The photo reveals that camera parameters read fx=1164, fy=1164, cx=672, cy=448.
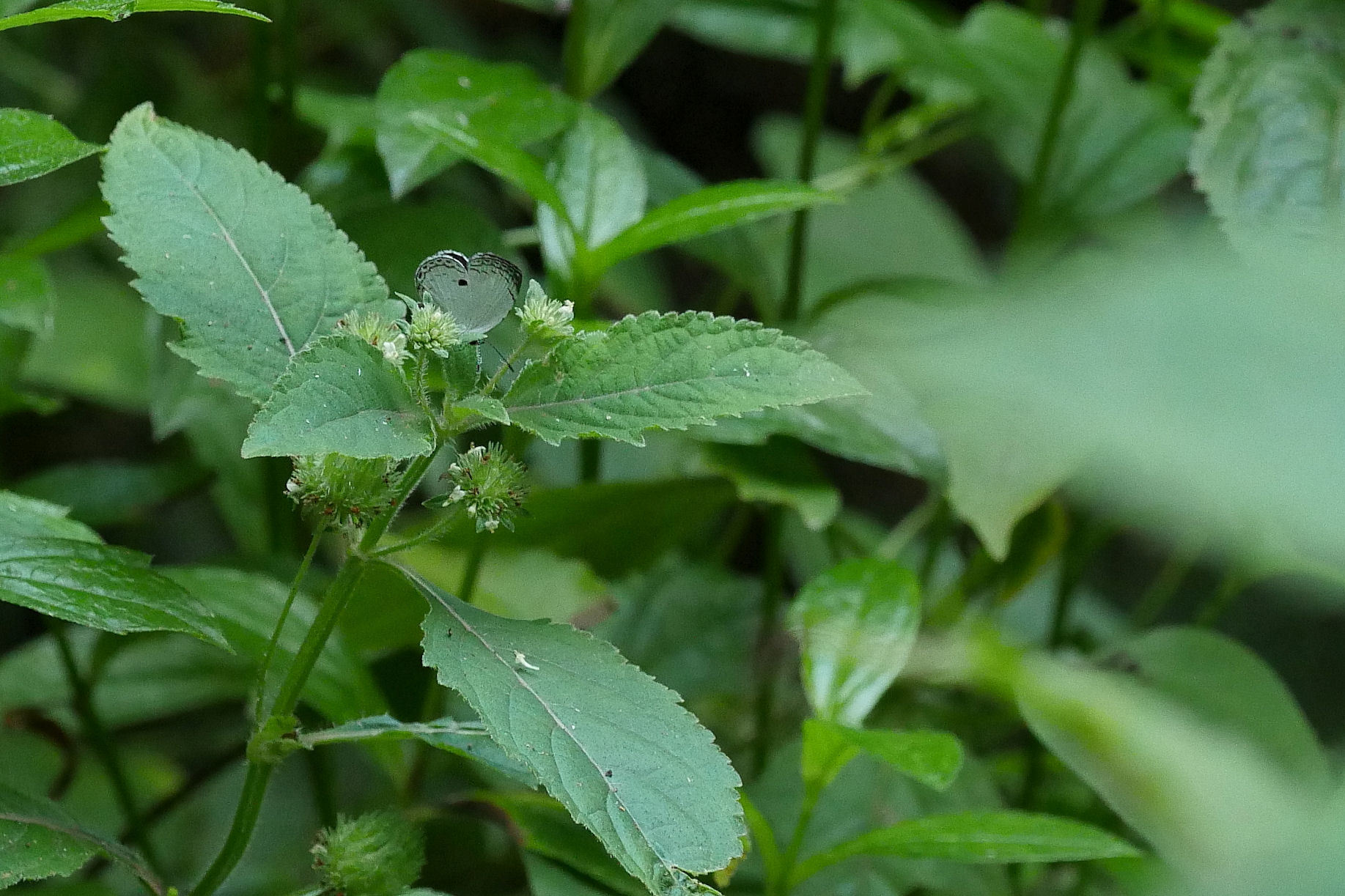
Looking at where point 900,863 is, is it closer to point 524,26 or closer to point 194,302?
point 194,302

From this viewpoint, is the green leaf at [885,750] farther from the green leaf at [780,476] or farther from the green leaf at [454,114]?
Result: the green leaf at [454,114]

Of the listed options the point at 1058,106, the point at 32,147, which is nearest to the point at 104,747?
the point at 32,147

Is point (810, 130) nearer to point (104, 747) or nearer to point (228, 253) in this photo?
point (228, 253)

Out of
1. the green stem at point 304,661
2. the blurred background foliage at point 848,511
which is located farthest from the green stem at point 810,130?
the green stem at point 304,661

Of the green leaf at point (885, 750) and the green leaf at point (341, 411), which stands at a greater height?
the green leaf at point (341, 411)

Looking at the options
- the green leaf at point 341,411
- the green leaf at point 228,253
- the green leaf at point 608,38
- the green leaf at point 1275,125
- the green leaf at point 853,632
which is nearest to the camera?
the green leaf at point 341,411

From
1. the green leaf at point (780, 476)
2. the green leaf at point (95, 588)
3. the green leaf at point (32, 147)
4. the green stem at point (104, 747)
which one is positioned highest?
the green leaf at point (32, 147)

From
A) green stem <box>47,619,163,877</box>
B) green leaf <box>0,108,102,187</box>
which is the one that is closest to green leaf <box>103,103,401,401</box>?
green leaf <box>0,108,102,187</box>

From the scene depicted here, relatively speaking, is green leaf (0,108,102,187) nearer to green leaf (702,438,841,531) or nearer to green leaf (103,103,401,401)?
green leaf (103,103,401,401)
